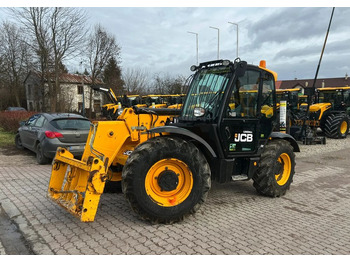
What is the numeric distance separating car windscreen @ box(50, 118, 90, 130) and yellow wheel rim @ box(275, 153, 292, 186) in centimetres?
530

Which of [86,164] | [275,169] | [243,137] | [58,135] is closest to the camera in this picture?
[86,164]

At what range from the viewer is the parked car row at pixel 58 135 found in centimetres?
794

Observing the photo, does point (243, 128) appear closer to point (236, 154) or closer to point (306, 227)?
point (236, 154)

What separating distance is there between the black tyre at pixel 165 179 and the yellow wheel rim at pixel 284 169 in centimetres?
215

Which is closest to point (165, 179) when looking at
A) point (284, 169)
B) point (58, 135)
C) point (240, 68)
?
point (240, 68)

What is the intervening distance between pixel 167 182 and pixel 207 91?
173 centimetres

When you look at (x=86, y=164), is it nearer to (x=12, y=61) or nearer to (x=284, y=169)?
(x=284, y=169)

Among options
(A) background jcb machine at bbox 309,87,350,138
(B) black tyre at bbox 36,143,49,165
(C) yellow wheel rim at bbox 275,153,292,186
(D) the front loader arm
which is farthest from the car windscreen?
(A) background jcb machine at bbox 309,87,350,138

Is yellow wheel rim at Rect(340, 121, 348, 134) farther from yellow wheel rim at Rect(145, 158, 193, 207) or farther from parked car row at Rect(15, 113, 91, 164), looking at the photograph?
yellow wheel rim at Rect(145, 158, 193, 207)

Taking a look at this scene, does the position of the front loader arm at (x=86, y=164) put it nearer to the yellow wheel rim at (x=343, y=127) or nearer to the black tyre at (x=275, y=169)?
the black tyre at (x=275, y=169)

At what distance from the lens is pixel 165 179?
4137 mm

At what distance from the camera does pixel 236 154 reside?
485 centimetres

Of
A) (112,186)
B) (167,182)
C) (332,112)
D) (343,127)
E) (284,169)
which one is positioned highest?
Result: (332,112)

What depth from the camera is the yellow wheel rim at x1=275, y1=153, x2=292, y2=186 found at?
5.73m
